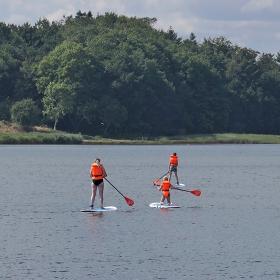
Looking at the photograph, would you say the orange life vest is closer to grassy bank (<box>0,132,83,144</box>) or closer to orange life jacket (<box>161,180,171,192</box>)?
orange life jacket (<box>161,180,171,192</box>)

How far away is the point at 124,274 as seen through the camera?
37.8m

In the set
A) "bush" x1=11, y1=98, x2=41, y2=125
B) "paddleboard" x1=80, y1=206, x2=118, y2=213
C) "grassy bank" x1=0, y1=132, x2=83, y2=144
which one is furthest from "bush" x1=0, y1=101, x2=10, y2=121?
"paddleboard" x1=80, y1=206, x2=118, y2=213

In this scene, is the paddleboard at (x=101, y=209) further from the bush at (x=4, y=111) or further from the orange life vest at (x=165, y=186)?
the bush at (x=4, y=111)

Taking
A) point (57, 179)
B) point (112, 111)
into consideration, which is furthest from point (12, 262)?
point (112, 111)

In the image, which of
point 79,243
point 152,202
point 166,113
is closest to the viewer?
point 79,243

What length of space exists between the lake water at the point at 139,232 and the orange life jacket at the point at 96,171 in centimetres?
211

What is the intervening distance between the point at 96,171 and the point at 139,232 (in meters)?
6.70

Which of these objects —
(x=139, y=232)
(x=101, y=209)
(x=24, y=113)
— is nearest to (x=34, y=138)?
(x=24, y=113)

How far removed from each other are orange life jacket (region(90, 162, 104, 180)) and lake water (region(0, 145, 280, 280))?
2.11m

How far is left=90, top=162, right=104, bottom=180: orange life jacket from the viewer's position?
54.0 m

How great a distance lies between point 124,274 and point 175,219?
16800mm

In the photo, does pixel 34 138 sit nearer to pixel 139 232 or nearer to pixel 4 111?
pixel 4 111

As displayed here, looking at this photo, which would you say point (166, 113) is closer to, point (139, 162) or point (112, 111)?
point (112, 111)

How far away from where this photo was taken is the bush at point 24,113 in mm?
176500
